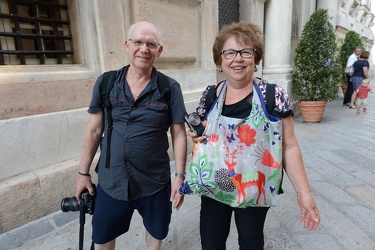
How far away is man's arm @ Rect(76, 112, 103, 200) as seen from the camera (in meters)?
1.69

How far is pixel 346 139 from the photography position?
17.4ft

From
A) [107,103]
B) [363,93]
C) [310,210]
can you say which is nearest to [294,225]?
[310,210]

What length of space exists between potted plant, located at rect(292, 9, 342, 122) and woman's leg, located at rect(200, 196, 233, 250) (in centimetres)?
592

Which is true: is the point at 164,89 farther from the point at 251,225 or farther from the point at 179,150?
the point at 251,225

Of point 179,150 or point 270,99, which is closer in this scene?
point 270,99

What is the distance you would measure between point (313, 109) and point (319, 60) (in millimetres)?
1235

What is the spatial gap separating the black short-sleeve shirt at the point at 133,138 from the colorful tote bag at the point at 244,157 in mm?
362

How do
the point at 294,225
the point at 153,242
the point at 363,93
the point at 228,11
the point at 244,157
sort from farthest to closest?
the point at 363,93
the point at 228,11
the point at 294,225
the point at 153,242
the point at 244,157

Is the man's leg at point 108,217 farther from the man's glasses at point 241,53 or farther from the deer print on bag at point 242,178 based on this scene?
the man's glasses at point 241,53

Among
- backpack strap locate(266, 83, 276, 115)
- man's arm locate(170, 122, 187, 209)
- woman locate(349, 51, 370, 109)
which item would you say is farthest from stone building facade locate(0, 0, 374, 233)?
woman locate(349, 51, 370, 109)

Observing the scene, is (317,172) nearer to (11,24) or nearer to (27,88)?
(27,88)

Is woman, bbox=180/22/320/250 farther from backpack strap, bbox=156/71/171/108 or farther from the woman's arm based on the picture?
backpack strap, bbox=156/71/171/108

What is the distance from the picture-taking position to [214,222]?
159 centimetres

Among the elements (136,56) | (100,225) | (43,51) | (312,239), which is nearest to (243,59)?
(136,56)
